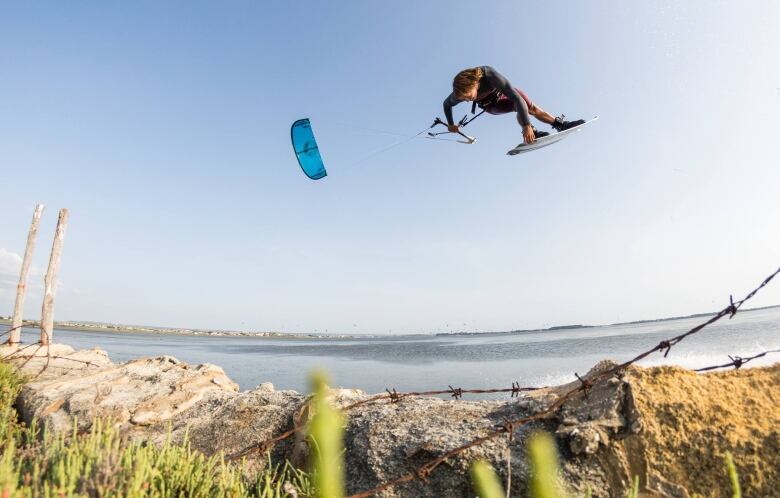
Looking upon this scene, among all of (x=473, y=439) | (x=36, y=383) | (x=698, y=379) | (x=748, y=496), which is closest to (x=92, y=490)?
(x=473, y=439)

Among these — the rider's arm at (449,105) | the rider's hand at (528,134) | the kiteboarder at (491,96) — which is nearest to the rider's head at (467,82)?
the kiteboarder at (491,96)

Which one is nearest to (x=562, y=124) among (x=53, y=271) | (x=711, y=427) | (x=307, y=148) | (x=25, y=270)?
(x=307, y=148)

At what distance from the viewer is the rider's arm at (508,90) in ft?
20.1

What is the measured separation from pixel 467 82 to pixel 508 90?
24.3 inches

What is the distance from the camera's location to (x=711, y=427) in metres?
2.73

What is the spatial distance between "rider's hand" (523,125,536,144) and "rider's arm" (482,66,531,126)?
60 millimetres

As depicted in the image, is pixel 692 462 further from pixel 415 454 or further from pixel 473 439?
pixel 415 454

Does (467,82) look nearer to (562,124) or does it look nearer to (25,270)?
(562,124)

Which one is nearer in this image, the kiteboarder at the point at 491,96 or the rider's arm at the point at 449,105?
the kiteboarder at the point at 491,96

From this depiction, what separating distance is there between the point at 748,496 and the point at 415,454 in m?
2.07

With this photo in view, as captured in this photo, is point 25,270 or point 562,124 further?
point 25,270

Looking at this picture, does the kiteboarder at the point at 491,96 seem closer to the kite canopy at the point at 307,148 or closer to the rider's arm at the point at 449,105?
the rider's arm at the point at 449,105

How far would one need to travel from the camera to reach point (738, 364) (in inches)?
123

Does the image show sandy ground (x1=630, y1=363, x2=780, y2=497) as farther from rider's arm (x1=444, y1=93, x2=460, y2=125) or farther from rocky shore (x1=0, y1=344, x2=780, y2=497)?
rider's arm (x1=444, y1=93, x2=460, y2=125)
